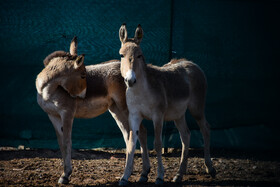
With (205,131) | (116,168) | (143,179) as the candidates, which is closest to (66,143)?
(143,179)

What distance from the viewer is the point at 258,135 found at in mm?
7598

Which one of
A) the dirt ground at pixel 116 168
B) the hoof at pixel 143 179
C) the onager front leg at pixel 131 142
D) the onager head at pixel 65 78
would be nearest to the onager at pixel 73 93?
the onager head at pixel 65 78

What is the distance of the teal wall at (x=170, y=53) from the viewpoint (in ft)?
24.0

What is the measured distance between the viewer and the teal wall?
7320mm

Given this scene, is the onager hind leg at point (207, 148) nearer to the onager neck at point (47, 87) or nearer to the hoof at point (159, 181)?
the hoof at point (159, 181)

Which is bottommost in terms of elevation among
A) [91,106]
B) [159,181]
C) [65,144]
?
[159,181]

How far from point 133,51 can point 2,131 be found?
3.90 m

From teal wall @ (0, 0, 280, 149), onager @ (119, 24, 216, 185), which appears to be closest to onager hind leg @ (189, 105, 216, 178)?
onager @ (119, 24, 216, 185)

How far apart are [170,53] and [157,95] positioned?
2578mm

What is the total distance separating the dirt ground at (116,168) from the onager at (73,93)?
0.53 m

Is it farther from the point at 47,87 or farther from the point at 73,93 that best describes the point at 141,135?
the point at 47,87

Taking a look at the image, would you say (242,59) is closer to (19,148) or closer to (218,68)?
(218,68)

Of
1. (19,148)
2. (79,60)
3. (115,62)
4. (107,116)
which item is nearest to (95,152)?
(107,116)

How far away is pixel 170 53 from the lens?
7.54 metres
